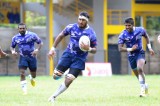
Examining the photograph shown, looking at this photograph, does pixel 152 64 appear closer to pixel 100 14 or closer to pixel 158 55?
pixel 158 55

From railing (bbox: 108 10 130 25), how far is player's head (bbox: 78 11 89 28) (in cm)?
2998

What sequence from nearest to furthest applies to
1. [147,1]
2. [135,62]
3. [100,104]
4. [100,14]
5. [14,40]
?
1. [100,104]
2. [135,62]
3. [14,40]
4. [100,14]
5. [147,1]

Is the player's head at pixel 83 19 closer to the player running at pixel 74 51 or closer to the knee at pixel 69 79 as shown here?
the player running at pixel 74 51

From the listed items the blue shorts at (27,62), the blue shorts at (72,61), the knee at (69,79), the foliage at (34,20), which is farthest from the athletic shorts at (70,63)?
the foliage at (34,20)

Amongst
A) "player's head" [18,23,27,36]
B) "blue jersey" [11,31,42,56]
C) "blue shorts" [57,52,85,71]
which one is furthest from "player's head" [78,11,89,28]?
"blue jersey" [11,31,42,56]

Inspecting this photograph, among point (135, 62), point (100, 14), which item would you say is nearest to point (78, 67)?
point (135, 62)

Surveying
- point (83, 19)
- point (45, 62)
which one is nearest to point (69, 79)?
point (83, 19)

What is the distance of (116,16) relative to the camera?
4422 cm

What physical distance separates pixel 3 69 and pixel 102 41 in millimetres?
8320

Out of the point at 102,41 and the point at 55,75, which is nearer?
the point at 55,75

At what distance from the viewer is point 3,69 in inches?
1794

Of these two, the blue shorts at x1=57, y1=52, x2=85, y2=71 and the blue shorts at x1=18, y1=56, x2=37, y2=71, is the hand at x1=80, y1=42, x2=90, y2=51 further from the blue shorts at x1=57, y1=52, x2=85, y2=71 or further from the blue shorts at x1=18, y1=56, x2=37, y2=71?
the blue shorts at x1=18, y1=56, x2=37, y2=71

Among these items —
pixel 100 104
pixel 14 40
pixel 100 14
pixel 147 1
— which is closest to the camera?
pixel 100 104

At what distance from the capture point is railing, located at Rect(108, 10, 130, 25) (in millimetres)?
43938
